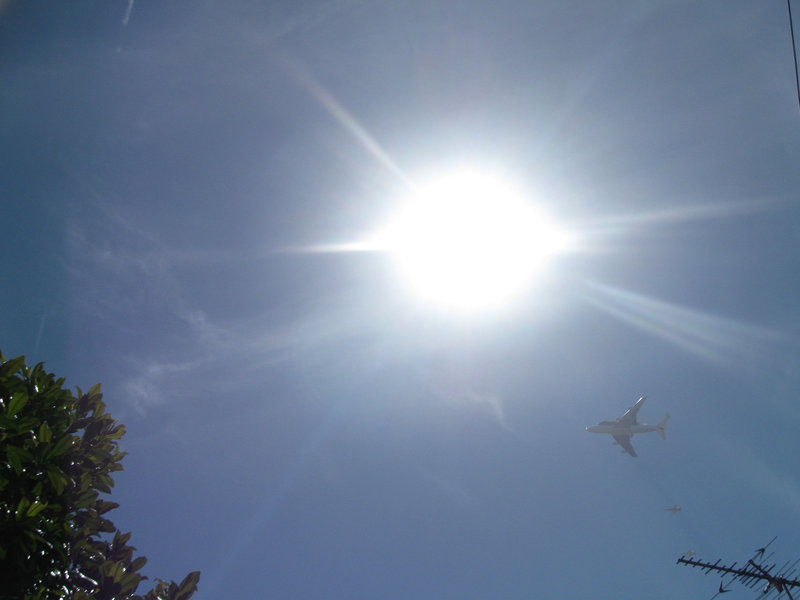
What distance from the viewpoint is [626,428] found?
177ft

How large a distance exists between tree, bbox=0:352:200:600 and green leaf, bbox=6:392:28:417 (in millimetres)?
16

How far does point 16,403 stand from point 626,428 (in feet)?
196

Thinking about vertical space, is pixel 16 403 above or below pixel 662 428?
below

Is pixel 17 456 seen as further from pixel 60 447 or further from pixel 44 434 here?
pixel 60 447

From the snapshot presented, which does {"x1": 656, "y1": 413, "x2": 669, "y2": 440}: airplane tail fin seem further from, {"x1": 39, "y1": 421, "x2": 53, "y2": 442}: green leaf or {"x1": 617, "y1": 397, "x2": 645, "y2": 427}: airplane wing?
{"x1": 39, "y1": 421, "x2": 53, "y2": 442}: green leaf

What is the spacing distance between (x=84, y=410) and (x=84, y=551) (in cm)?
276

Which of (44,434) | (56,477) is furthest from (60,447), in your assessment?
(56,477)

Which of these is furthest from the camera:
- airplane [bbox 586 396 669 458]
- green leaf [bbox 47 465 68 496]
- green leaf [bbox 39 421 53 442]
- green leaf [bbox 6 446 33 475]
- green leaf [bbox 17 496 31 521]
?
airplane [bbox 586 396 669 458]

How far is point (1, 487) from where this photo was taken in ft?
21.2

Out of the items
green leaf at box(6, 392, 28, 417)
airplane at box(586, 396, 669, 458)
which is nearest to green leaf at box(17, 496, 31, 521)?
green leaf at box(6, 392, 28, 417)

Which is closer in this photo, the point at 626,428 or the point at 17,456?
the point at 17,456

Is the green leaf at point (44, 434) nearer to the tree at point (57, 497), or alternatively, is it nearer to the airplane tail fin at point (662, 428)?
the tree at point (57, 497)

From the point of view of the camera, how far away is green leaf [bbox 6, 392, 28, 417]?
7004 millimetres

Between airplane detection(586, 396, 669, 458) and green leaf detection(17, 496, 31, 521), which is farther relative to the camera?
airplane detection(586, 396, 669, 458)
